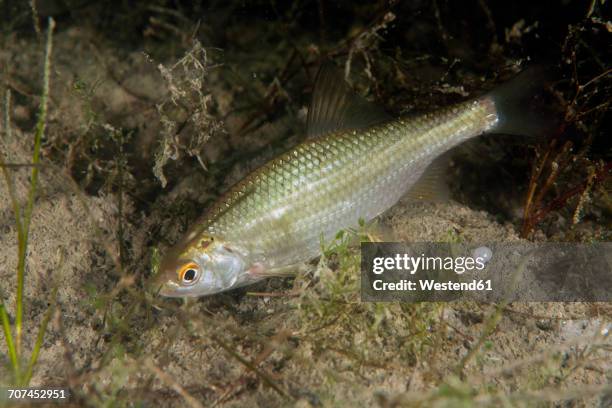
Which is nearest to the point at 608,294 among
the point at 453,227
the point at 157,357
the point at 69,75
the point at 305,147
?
the point at 453,227

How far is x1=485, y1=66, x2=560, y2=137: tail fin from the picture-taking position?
3.32m

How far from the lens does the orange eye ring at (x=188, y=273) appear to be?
291cm

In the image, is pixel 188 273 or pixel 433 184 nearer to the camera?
pixel 188 273

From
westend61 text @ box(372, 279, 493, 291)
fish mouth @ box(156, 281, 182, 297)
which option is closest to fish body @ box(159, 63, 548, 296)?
fish mouth @ box(156, 281, 182, 297)

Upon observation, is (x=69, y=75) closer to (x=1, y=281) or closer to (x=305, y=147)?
(x=1, y=281)

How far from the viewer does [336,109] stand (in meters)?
3.28

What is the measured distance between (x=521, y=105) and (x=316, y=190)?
1.75 m

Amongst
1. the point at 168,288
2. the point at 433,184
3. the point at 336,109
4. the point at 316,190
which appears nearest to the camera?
the point at 168,288

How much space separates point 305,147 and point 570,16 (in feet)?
11.0

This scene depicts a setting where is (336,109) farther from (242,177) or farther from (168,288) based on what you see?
(168,288)

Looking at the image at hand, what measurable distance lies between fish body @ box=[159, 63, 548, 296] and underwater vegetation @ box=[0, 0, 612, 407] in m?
0.19

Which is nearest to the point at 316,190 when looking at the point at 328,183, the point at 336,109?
the point at 328,183

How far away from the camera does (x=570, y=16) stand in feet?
14.5

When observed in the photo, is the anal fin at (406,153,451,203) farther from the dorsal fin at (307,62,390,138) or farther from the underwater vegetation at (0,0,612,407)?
the dorsal fin at (307,62,390,138)
